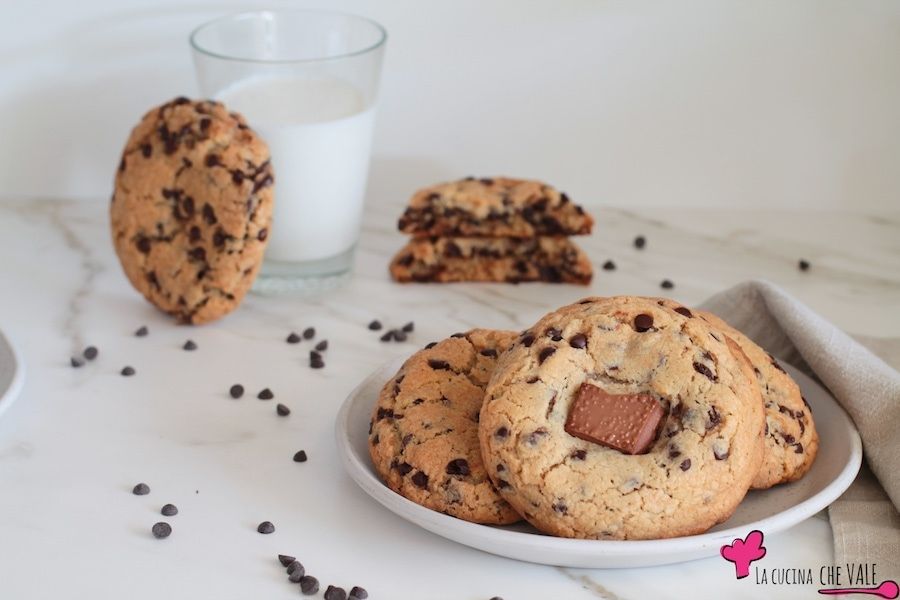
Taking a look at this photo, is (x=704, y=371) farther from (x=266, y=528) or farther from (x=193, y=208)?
(x=193, y=208)

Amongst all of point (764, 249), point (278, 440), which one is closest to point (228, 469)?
point (278, 440)

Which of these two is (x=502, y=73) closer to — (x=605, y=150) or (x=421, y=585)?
(x=605, y=150)

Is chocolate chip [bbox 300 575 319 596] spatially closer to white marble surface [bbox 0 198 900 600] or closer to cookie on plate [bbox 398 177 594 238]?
white marble surface [bbox 0 198 900 600]

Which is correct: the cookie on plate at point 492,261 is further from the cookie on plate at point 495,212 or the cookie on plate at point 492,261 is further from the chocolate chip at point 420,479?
the chocolate chip at point 420,479

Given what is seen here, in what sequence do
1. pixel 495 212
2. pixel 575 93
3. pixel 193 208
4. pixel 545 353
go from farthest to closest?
pixel 575 93, pixel 495 212, pixel 193 208, pixel 545 353

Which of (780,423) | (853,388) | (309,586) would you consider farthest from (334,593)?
(853,388)

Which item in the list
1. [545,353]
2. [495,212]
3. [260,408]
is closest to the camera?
[545,353]

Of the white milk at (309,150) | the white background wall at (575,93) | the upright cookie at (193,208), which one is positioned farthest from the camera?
the white background wall at (575,93)

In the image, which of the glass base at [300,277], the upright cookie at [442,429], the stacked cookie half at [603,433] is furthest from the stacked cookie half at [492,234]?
the stacked cookie half at [603,433]
